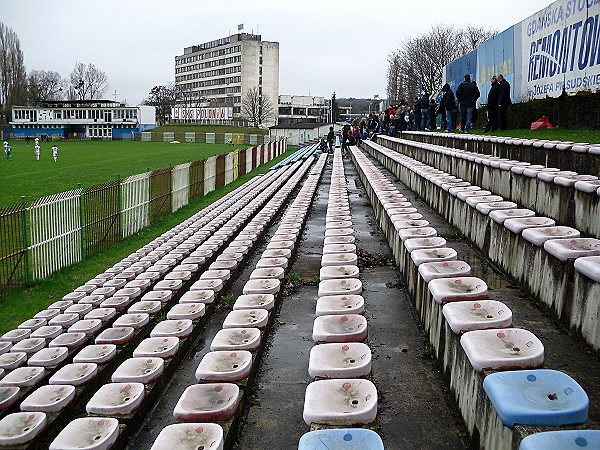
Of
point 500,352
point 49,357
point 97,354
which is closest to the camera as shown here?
point 500,352

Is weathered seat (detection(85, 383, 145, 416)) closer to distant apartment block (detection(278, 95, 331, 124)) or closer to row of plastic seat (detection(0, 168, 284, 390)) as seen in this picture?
row of plastic seat (detection(0, 168, 284, 390))

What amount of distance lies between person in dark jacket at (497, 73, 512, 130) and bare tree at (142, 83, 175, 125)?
99.0m

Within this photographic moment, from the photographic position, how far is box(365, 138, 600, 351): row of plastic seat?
95.6 inches

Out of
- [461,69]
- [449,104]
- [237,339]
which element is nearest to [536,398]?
[237,339]

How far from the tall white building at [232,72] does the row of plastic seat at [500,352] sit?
103198mm

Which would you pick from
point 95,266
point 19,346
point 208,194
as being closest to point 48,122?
point 208,194

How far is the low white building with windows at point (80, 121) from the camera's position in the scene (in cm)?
8250

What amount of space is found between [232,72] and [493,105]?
10858 centimetres

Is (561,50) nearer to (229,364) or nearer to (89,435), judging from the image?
(229,364)

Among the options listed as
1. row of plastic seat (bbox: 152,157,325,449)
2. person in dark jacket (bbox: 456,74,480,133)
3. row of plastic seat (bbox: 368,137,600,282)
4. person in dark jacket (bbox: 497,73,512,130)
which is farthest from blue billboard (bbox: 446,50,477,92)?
Answer: row of plastic seat (bbox: 152,157,325,449)

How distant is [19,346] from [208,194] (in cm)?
1548

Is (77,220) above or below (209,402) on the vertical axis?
below

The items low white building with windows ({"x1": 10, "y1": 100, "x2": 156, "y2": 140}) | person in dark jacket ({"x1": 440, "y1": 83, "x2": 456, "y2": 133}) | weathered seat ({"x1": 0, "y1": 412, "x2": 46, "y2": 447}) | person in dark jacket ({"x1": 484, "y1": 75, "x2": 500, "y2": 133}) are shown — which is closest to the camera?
weathered seat ({"x1": 0, "y1": 412, "x2": 46, "y2": 447})

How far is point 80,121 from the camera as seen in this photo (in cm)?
8350
